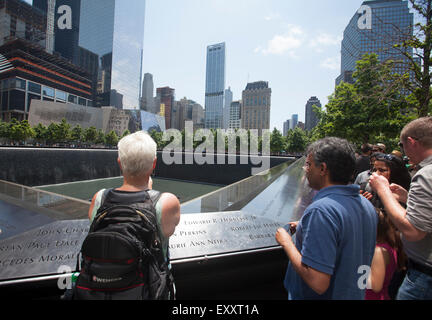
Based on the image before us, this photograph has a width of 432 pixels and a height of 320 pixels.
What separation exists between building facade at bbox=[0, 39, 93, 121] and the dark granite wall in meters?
43.2

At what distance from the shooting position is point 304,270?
112 cm

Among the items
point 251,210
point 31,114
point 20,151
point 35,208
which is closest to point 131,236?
point 251,210

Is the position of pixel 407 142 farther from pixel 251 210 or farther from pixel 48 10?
pixel 48 10

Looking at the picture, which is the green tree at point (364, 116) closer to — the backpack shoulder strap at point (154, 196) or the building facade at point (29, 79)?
the backpack shoulder strap at point (154, 196)

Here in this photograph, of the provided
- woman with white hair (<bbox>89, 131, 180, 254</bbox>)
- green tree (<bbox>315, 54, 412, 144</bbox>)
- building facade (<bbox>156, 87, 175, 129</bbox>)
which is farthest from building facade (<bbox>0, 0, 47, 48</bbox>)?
building facade (<bbox>156, 87, 175, 129</bbox>)

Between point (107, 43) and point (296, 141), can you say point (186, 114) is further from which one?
point (296, 141)

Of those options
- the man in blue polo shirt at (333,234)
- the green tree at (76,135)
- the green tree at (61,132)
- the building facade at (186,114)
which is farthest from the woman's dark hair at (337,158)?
the building facade at (186,114)

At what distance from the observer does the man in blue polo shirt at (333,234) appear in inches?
42.4

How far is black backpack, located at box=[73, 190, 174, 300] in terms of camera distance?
1021 mm

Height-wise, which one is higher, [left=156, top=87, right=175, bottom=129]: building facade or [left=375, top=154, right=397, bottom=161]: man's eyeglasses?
[left=156, top=87, right=175, bottom=129]: building facade

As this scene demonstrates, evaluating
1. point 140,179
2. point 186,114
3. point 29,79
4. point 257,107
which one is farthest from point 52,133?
point 186,114

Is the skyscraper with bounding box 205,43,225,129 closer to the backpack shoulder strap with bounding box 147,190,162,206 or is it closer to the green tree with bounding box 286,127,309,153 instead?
the green tree with bounding box 286,127,309,153

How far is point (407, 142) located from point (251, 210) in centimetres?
211

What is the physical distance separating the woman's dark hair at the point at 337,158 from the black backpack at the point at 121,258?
39.6 inches
